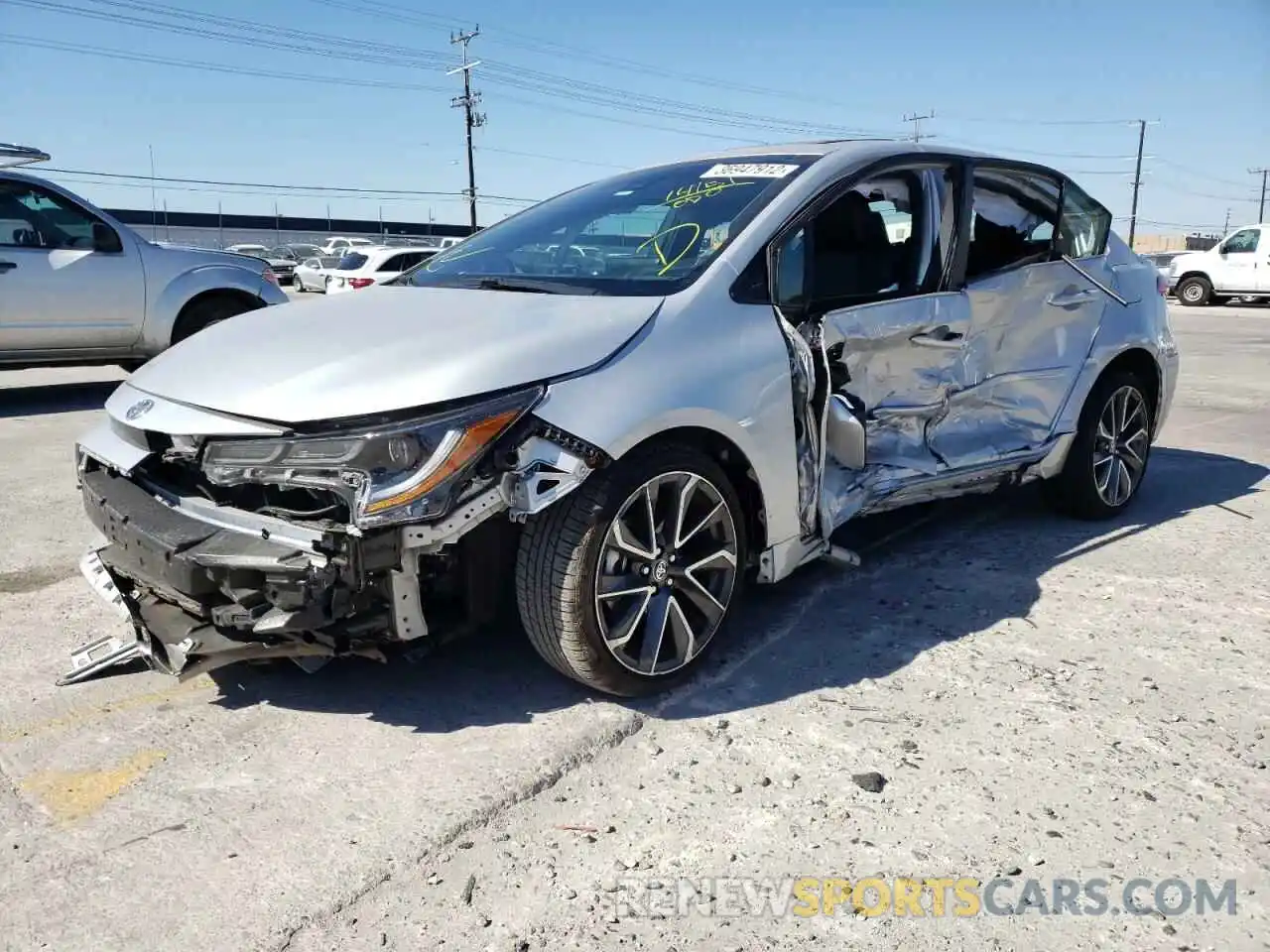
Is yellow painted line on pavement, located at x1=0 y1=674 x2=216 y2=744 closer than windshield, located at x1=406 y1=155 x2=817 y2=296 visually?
Yes

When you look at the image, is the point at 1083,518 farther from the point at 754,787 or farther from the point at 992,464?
the point at 754,787

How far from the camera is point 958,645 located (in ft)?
11.8

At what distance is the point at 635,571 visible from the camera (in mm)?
3074

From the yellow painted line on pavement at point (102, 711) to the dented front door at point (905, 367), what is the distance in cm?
235

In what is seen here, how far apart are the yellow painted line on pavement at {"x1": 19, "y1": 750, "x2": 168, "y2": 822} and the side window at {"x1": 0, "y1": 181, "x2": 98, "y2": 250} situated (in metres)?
6.85

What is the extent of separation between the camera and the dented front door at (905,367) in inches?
146

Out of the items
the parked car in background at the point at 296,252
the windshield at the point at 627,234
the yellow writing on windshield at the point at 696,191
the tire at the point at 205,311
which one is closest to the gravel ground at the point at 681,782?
the windshield at the point at 627,234

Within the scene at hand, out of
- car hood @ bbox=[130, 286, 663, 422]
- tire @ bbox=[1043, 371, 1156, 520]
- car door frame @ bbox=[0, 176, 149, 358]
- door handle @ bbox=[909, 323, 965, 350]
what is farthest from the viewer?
car door frame @ bbox=[0, 176, 149, 358]

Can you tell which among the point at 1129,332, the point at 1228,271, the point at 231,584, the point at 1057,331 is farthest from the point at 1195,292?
the point at 231,584

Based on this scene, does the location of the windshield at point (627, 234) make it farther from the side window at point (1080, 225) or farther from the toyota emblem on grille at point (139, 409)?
the side window at point (1080, 225)

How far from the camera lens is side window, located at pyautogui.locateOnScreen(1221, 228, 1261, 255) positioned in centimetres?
2345

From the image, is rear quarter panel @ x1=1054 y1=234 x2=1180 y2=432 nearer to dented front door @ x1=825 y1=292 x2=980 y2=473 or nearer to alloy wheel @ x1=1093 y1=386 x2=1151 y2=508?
alloy wheel @ x1=1093 y1=386 x2=1151 y2=508

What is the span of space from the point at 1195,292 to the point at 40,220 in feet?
82.0

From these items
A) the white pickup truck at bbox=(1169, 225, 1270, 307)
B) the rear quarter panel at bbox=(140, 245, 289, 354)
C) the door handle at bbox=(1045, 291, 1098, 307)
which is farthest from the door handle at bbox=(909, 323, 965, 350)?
the white pickup truck at bbox=(1169, 225, 1270, 307)
